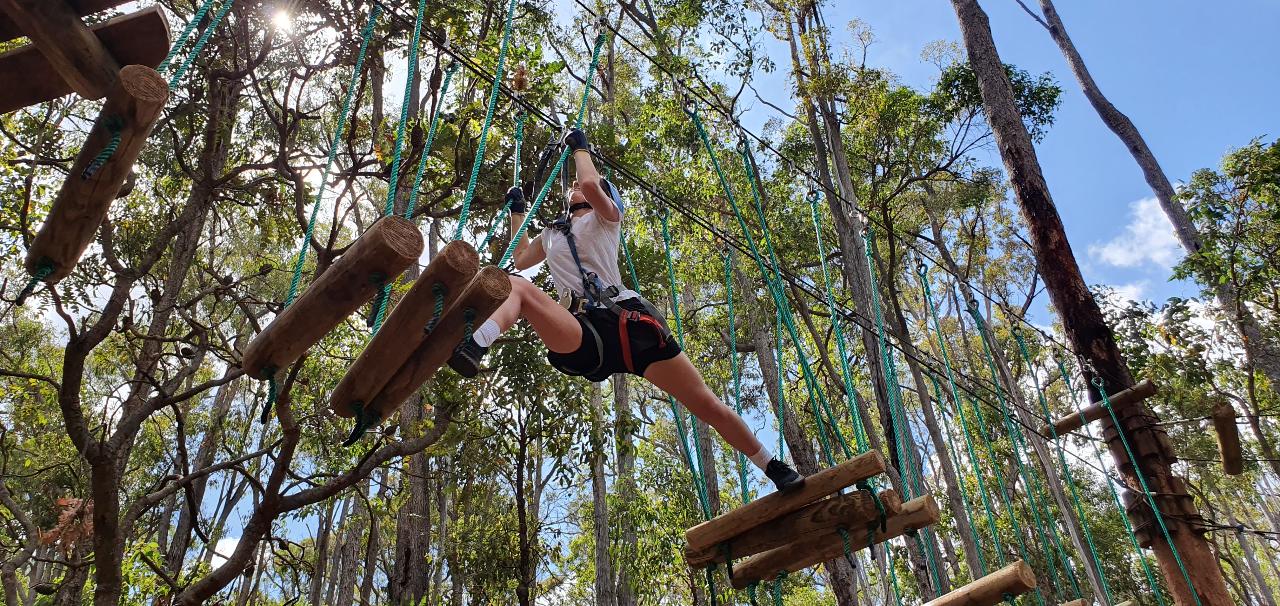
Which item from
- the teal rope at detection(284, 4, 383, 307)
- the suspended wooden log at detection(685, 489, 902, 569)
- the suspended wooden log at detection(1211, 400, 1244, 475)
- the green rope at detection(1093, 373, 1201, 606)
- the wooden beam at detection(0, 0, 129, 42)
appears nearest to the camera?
the wooden beam at detection(0, 0, 129, 42)

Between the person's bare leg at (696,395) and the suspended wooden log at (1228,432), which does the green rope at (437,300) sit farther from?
the suspended wooden log at (1228,432)

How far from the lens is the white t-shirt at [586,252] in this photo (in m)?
2.48

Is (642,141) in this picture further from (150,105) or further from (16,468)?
(16,468)

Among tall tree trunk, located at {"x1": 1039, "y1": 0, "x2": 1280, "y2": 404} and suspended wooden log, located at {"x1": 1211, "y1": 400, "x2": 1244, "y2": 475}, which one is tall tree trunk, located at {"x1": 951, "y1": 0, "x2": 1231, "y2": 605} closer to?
suspended wooden log, located at {"x1": 1211, "y1": 400, "x2": 1244, "y2": 475}

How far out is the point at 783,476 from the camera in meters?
2.54

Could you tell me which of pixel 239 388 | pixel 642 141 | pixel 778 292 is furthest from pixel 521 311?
pixel 239 388

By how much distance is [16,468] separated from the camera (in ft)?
34.7

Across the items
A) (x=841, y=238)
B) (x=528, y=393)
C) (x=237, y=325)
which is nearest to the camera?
(x=528, y=393)

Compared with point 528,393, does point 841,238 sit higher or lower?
higher

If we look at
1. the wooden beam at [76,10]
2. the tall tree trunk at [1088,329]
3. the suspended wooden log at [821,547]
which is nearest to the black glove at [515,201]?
the wooden beam at [76,10]

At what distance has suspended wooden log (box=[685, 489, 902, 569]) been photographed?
2.47m

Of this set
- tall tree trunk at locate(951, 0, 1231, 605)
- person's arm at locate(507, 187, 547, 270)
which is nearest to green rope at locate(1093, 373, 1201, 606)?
tall tree trunk at locate(951, 0, 1231, 605)

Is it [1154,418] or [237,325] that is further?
[237,325]

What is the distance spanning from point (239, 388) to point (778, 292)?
42.0 feet
